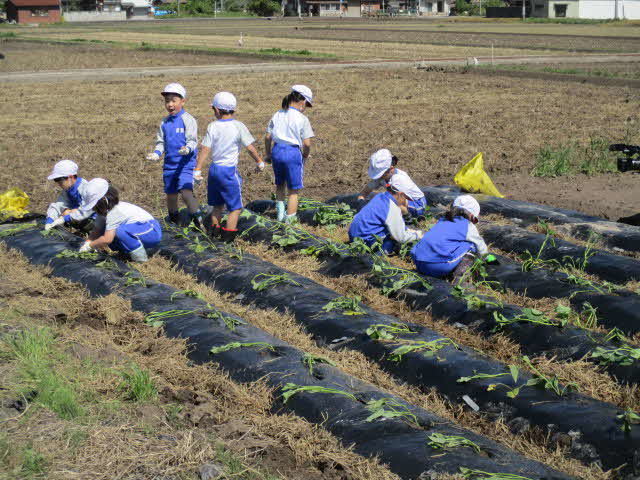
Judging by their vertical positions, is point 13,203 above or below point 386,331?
above

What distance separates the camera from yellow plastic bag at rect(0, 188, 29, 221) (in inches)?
378

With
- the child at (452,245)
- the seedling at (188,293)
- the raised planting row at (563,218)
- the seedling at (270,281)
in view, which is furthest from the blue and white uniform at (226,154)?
the raised planting row at (563,218)

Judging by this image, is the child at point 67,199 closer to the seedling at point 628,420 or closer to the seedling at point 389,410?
the seedling at point 389,410

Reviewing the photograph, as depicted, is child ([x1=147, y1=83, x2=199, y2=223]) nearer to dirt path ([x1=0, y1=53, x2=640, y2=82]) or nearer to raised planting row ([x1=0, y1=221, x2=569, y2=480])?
raised planting row ([x1=0, y1=221, x2=569, y2=480])

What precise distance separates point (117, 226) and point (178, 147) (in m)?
1.45

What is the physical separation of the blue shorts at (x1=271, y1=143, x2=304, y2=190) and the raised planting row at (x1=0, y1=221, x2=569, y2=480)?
8.08 feet

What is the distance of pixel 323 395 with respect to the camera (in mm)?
4785

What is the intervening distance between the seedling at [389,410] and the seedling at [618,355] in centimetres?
156

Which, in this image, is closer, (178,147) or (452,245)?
(452,245)

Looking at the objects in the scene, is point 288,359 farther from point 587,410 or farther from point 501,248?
point 501,248

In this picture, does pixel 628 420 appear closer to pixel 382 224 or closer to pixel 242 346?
pixel 242 346

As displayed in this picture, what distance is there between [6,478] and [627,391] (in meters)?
3.74

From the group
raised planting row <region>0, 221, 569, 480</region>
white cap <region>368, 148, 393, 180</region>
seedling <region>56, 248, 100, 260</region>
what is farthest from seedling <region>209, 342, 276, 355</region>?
white cap <region>368, 148, 393, 180</region>

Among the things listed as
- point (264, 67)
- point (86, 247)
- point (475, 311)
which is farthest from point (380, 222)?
point (264, 67)
